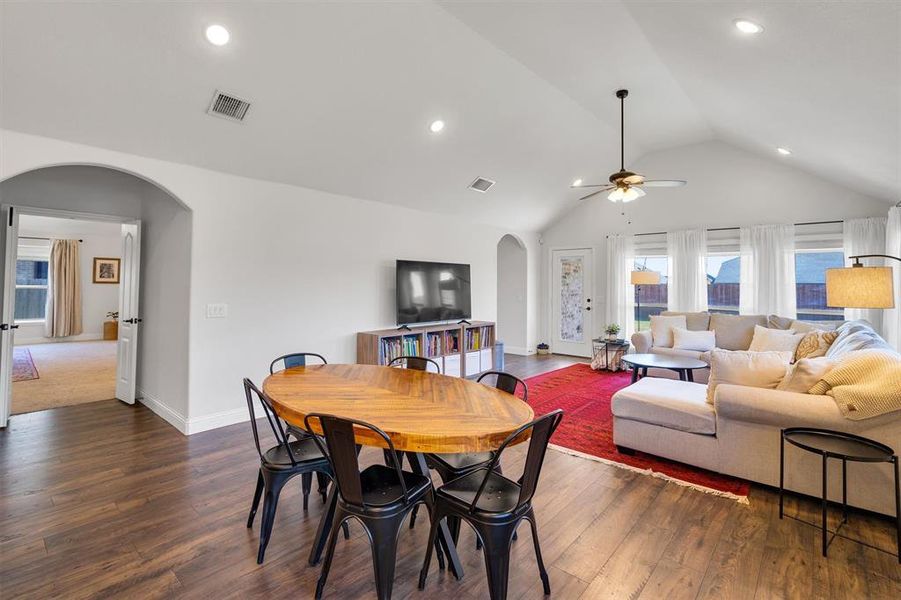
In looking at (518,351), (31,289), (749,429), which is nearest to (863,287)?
(749,429)

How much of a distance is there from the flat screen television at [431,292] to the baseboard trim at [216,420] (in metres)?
2.04

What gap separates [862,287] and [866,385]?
962mm

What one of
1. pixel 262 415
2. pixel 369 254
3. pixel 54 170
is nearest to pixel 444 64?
pixel 369 254

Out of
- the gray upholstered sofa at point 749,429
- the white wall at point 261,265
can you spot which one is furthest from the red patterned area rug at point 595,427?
the white wall at point 261,265

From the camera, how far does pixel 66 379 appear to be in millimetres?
5758

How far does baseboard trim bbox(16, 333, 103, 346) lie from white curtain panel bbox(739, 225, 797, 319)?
43.1ft

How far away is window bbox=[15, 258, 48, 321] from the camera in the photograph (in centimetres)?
909

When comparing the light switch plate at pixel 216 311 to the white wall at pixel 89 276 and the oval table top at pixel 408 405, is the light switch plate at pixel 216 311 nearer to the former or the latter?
the oval table top at pixel 408 405

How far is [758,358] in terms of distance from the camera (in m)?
2.94

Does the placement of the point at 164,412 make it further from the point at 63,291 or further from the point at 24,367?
the point at 63,291

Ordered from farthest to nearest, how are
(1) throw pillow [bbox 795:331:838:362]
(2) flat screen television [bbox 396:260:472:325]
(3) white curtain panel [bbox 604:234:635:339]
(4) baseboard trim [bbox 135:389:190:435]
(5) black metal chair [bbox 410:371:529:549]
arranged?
1. (3) white curtain panel [bbox 604:234:635:339]
2. (2) flat screen television [bbox 396:260:472:325]
3. (1) throw pillow [bbox 795:331:838:362]
4. (4) baseboard trim [bbox 135:389:190:435]
5. (5) black metal chair [bbox 410:371:529:549]

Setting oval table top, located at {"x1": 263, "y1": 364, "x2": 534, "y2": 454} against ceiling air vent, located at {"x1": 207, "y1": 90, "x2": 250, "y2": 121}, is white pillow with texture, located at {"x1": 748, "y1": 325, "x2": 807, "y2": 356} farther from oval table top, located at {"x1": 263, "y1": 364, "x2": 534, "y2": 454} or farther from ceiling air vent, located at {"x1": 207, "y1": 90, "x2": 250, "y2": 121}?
ceiling air vent, located at {"x1": 207, "y1": 90, "x2": 250, "y2": 121}

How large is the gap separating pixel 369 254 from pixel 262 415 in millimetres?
2149

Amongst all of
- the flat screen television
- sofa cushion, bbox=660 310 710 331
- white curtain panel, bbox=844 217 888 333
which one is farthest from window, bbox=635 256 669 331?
the flat screen television
